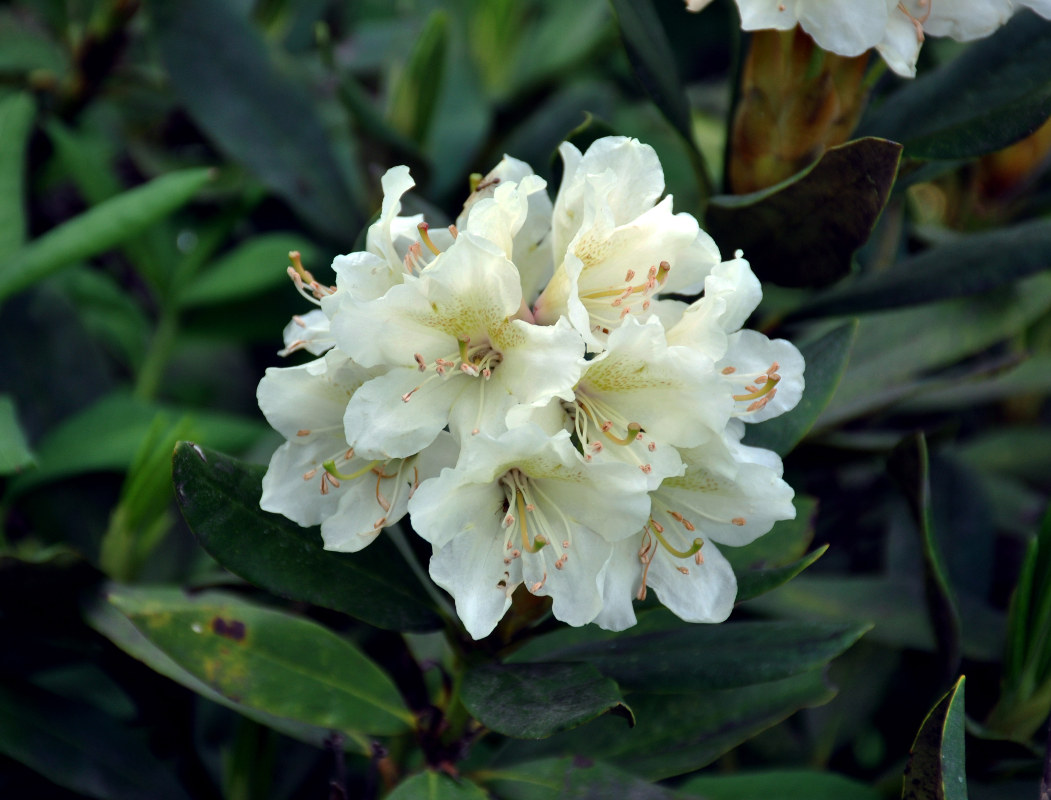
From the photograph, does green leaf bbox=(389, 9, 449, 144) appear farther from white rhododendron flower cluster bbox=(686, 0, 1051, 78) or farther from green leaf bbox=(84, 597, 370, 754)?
green leaf bbox=(84, 597, 370, 754)

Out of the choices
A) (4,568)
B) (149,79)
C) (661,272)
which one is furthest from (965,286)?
(149,79)

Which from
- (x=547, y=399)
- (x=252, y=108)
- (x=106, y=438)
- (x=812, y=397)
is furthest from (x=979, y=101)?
(x=106, y=438)

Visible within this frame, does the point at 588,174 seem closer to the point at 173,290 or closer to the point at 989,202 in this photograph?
the point at 173,290

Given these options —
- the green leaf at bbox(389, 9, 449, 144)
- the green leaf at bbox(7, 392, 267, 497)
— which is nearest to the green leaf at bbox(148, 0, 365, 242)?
the green leaf at bbox(389, 9, 449, 144)

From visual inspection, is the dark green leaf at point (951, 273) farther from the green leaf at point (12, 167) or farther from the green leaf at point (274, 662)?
the green leaf at point (12, 167)

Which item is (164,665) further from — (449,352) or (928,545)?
(928,545)
